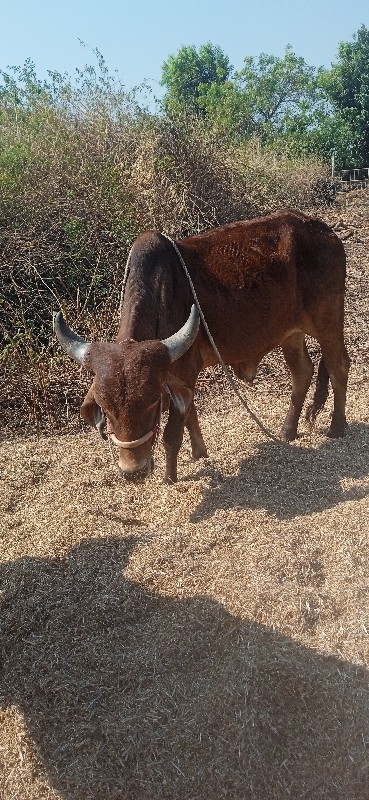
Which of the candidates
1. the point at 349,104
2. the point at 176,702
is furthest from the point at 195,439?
the point at 349,104

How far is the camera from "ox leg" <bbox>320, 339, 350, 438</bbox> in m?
5.43

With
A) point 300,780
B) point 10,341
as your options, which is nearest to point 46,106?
point 10,341

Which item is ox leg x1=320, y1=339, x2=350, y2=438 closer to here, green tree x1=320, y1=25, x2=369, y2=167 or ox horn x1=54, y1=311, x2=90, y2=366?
ox horn x1=54, y1=311, x2=90, y2=366

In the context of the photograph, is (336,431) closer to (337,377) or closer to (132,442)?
(337,377)

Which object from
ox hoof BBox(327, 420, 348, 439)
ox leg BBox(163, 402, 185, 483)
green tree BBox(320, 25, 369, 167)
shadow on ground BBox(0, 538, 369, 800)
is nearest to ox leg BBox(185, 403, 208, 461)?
ox leg BBox(163, 402, 185, 483)

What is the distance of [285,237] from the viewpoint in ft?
17.1

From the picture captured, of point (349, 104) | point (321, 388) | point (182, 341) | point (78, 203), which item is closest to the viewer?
point (182, 341)

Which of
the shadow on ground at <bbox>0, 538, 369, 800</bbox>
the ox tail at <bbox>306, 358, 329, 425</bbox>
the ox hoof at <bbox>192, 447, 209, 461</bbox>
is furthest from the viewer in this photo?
the ox tail at <bbox>306, 358, 329, 425</bbox>

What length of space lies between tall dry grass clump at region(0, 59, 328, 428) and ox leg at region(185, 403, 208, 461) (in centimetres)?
170

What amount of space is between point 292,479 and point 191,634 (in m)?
1.66

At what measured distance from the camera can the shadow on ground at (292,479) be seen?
4.40 meters

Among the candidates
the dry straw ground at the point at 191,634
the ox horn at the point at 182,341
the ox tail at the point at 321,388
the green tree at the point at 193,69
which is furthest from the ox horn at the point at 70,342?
the green tree at the point at 193,69

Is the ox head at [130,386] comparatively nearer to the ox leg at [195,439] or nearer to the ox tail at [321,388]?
the ox leg at [195,439]

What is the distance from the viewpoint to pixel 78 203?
27.3 ft
